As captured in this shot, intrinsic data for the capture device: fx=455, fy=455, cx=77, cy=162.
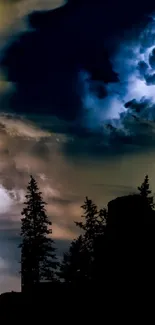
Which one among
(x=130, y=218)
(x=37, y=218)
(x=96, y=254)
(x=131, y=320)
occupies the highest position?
(x=37, y=218)

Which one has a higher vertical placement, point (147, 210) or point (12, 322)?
point (147, 210)

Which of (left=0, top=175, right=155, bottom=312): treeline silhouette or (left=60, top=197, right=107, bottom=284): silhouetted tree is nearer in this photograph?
(left=0, top=175, right=155, bottom=312): treeline silhouette

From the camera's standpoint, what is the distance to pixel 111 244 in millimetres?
34500

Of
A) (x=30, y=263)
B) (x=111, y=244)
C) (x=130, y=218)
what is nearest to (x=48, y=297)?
(x=111, y=244)

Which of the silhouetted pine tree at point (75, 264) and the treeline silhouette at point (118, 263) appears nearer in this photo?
the treeline silhouette at point (118, 263)

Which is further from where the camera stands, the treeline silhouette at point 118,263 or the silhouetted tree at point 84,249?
the silhouetted tree at point 84,249

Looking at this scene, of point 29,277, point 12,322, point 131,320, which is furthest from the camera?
point 29,277

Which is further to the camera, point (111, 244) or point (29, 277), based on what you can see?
point (29, 277)

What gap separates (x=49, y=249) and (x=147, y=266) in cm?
2010

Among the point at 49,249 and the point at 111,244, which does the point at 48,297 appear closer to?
the point at 111,244

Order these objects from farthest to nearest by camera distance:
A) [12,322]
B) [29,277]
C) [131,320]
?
[29,277]
[12,322]
[131,320]

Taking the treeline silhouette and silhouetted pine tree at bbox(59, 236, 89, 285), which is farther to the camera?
silhouetted pine tree at bbox(59, 236, 89, 285)

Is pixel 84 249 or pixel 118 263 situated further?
pixel 84 249

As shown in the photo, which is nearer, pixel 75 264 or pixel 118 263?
pixel 118 263
